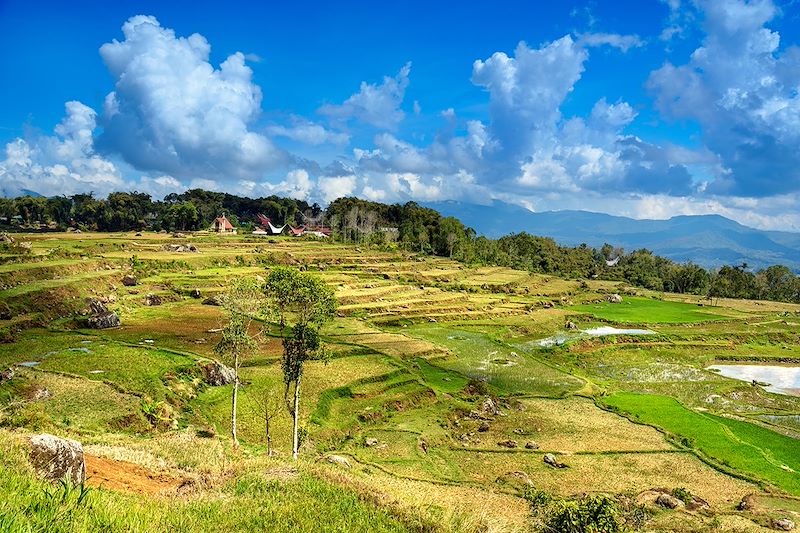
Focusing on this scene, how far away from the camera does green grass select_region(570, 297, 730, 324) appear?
271ft

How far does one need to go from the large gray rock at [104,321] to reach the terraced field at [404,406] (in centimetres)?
98

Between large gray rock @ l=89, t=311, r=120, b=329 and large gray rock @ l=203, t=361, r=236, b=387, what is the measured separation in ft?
47.0

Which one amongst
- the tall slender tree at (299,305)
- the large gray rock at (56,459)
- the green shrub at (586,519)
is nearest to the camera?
the large gray rock at (56,459)

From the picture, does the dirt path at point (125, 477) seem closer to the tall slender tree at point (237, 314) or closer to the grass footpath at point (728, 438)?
the tall slender tree at point (237, 314)

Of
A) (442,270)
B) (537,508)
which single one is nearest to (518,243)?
(442,270)

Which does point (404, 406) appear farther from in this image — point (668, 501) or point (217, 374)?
point (668, 501)

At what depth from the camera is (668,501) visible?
22562 mm

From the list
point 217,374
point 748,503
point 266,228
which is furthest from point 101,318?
point 266,228

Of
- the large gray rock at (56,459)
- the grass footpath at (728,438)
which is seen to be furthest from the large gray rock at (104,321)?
the grass footpath at (728,438)

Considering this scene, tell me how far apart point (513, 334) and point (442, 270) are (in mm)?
43322

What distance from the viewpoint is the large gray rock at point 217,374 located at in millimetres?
34062

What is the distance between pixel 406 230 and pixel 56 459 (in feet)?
448

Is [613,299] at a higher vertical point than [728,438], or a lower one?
higher

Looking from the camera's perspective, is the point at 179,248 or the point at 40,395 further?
the point at 179,248
